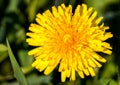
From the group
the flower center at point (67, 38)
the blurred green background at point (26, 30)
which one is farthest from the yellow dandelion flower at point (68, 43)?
the blurred green background at point (26, 30)

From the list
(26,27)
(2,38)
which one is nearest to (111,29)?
(26,27)

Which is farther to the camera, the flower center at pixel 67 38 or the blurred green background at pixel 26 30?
the blurred green background at pixel 26 30

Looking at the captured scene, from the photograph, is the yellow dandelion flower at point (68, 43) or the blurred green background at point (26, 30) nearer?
the yellow dandelion flower at point (68, 43)

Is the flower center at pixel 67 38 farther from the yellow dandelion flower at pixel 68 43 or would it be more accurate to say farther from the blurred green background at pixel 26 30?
the blurred green background at pixel 26 30

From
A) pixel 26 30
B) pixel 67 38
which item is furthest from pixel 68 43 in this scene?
pixel 26 30

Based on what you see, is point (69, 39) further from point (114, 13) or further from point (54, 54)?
point (114, 13)

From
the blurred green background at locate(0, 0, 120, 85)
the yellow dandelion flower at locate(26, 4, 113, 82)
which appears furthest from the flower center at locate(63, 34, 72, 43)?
the blurred green background at locate(0, 0, 120, 85)
